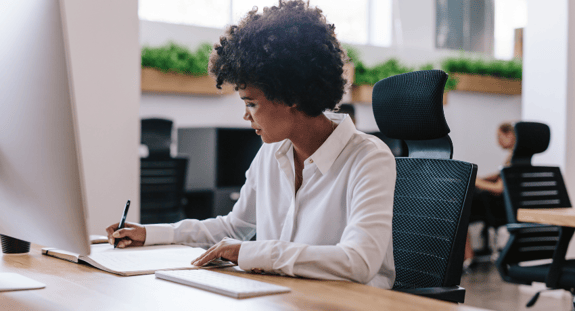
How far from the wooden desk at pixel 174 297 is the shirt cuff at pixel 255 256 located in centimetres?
2

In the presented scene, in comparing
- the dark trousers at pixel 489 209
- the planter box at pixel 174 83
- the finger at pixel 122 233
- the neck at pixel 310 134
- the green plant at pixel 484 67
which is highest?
the green plant at pixel 484 67

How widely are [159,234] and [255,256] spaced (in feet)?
1.47

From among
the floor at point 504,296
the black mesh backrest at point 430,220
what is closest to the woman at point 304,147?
the black mesh backrest at point 430,220

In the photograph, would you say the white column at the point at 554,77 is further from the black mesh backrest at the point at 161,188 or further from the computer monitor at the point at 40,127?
the computer monitor at the point at 40,127

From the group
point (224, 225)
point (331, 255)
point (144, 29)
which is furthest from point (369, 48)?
point (331, 255)

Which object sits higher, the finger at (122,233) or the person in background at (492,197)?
the finger at (122,233)

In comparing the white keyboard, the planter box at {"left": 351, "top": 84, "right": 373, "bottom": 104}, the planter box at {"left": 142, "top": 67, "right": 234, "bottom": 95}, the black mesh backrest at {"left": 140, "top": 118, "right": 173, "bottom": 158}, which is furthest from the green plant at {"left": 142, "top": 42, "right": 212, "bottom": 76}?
the white keyboard

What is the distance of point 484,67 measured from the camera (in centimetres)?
666

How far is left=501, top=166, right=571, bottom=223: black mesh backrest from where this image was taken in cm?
303

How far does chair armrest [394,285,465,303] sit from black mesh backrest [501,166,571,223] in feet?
5.98

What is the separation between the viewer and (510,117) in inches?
281

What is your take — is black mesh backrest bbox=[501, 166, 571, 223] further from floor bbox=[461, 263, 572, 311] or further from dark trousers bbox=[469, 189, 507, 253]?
dark trousers bbox=[469, 189, 507, 253]

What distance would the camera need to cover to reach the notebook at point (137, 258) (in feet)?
3.73

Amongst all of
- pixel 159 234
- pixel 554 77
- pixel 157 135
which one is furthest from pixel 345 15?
pixel 159 234
